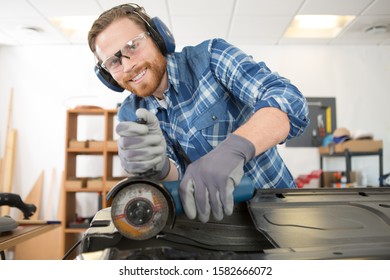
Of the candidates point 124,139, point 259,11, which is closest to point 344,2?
point 259,11

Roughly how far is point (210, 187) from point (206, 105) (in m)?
0.33

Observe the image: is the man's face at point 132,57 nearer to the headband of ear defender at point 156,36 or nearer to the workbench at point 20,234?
the headband of ear defender at point 156,36

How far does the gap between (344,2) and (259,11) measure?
21cm

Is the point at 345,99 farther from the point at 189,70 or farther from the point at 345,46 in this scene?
the point at 189,70

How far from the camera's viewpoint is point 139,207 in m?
0.42

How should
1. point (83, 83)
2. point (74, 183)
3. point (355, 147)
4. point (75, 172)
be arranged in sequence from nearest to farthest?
point (83, 83) < point (355, 147) < point (74, 183) < point (75, 172)

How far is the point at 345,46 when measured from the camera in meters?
1.07

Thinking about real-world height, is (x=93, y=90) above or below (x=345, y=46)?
below

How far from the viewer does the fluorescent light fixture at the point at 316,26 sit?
0.95 m

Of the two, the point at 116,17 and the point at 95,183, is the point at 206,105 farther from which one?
the point at 95,183

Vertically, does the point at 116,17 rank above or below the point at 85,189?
above

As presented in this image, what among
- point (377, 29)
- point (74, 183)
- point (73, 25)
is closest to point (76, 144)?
point (74, 183)

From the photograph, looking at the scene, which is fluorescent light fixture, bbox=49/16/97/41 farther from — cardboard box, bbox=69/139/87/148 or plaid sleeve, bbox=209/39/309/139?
cardboard box, bbox=69/139/87/148

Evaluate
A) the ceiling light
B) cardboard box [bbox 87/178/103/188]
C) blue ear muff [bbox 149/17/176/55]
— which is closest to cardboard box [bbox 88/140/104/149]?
cardboard box [bbox 87/178/103/188]
